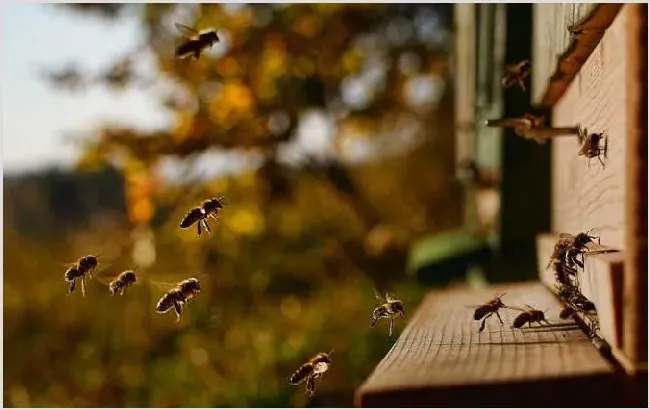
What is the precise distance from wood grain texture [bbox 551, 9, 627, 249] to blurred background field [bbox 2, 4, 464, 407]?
3.25 metres

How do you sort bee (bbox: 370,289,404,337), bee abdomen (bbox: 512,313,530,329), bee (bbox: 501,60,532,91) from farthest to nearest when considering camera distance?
bee (bbox: 501,60,532,91) < bee (bbox: 370,289,404,337) < bee abdomen (bbox: 512,313,530,329)

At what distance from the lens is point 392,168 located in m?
10.9

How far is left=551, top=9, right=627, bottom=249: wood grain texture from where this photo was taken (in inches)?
57.1

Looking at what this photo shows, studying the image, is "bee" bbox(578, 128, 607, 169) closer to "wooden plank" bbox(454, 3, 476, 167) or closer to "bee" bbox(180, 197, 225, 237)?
"bee" bbox(180, 197, 225, 237)

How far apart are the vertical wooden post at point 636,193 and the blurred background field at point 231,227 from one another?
4002 mm

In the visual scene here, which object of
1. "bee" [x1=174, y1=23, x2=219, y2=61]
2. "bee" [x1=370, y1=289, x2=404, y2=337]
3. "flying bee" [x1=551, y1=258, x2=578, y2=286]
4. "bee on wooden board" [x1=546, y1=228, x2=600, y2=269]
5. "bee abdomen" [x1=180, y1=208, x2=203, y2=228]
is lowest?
"bee" [x1=370, y1=289, x2=404, y2=337]

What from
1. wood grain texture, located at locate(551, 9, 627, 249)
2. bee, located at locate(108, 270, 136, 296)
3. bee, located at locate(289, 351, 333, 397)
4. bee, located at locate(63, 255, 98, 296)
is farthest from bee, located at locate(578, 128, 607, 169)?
bee, located at locate(63, 255, 98, 296)

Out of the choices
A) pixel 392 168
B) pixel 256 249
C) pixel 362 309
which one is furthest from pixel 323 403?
pixel 392 168

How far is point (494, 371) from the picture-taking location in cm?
131

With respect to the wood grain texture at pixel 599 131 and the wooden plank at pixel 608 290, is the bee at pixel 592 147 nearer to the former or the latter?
the wood grain texture at pixel 599 131

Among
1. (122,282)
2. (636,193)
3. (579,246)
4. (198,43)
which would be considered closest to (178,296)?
(122,282)

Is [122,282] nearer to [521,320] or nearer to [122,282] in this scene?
[122,282]

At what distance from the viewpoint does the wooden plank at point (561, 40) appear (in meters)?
1.57

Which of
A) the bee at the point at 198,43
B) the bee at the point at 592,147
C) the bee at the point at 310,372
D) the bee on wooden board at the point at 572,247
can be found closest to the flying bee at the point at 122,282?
the bee at the point at 310,372
